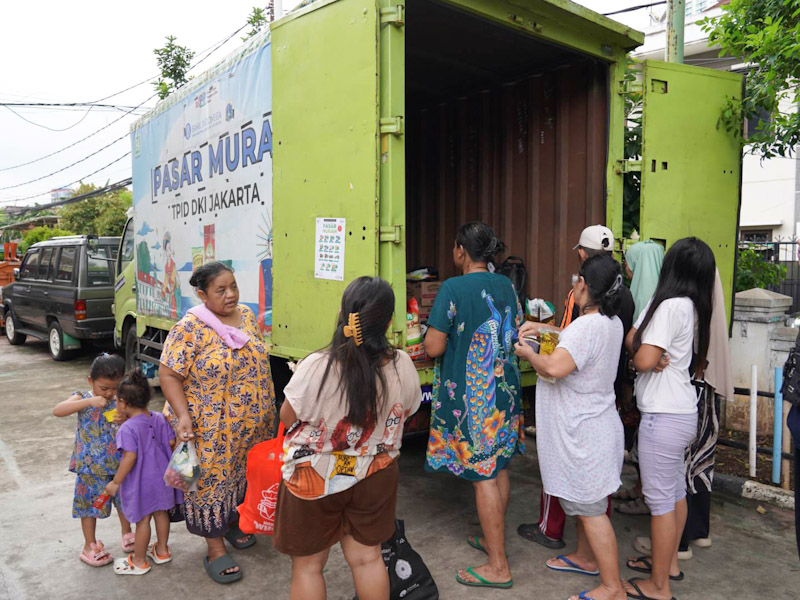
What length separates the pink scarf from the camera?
2840 mm

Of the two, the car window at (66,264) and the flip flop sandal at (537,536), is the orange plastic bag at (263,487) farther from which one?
the car window at (66,264)

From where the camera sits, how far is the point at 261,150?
3695 millimetres

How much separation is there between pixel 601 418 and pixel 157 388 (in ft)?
20.2

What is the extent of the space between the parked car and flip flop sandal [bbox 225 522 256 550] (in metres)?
6.30

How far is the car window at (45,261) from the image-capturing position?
9.52 metres

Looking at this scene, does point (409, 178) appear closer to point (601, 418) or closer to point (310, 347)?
point (310, 347)

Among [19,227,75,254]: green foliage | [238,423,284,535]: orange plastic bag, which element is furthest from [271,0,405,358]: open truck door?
[19,227,75,254]: green foliage

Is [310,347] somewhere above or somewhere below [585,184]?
below

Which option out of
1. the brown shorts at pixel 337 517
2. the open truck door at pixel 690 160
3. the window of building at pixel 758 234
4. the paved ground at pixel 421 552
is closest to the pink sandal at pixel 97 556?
the paved ground at pixel 421 552

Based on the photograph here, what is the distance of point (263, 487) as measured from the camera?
2.74 metres

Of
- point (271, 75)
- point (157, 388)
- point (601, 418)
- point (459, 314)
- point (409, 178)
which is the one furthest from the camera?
point (157, 388)

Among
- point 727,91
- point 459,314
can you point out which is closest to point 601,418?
point 459,314

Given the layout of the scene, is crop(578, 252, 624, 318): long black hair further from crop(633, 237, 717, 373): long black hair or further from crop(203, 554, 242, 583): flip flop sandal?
crop(203, 554, 242, 583): flip flop sandal

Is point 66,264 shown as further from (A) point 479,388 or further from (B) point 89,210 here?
(B) point 89,210
